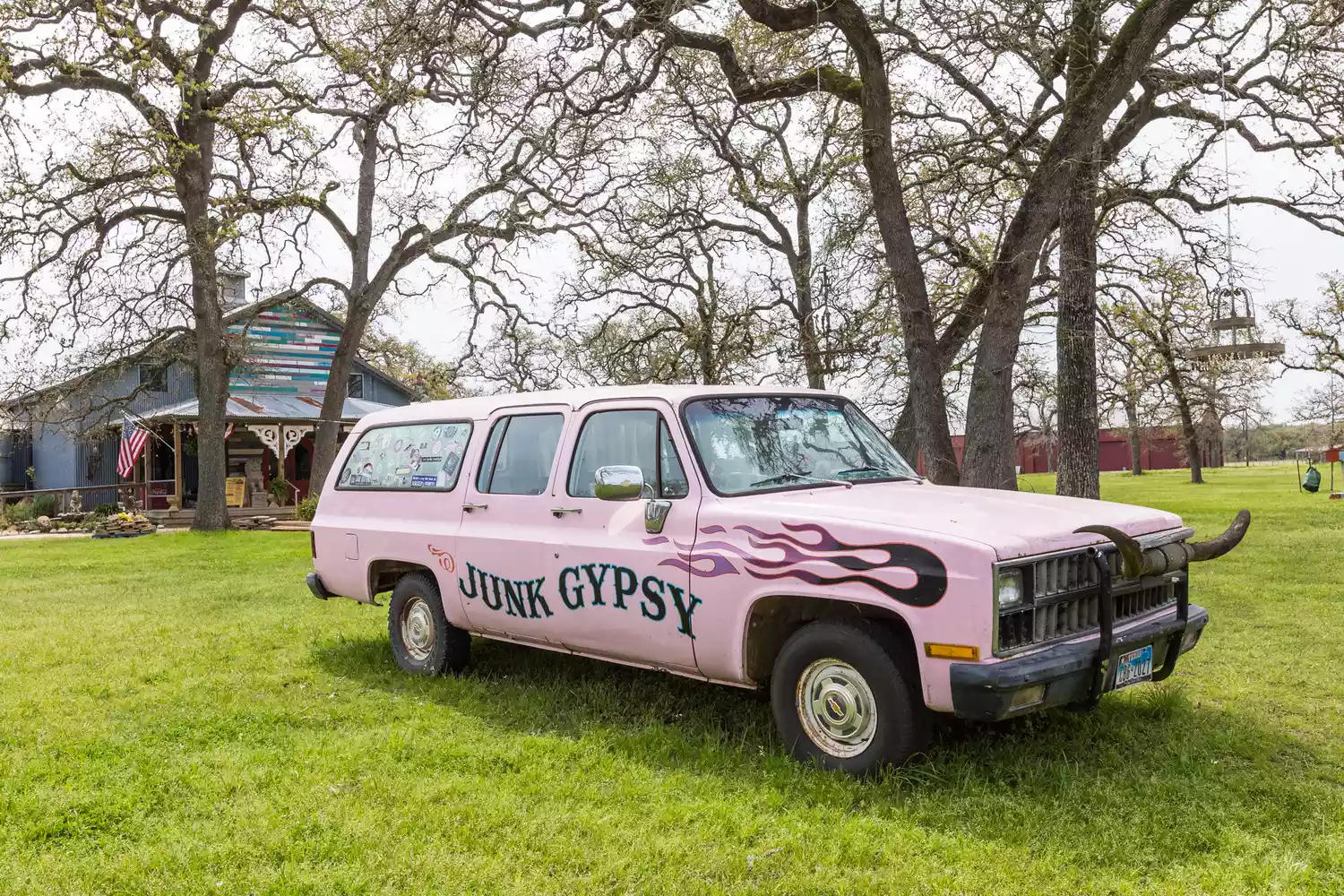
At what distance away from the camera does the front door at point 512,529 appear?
6.45m

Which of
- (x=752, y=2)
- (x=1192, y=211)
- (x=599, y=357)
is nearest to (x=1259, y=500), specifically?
(x=1192, y=211)

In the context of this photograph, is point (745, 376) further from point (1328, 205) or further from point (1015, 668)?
point (1015, 668)

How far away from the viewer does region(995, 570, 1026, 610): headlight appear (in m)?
4.54

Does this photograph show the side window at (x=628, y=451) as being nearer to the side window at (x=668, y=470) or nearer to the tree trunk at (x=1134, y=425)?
the side window at (x=668, y=470)

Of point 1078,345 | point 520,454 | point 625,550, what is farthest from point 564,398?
point 1078,345

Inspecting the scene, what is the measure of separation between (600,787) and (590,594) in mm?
1333

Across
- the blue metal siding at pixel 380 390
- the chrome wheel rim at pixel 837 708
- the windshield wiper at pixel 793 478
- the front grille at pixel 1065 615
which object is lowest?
the chrome wheel rim at pixel 837 708

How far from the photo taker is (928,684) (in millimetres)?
4625

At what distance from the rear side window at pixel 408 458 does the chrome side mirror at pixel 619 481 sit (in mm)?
1977

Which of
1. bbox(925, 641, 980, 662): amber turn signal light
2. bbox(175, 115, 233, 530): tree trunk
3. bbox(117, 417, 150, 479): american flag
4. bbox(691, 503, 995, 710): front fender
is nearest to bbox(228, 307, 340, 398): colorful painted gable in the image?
bbox(117, 417, 150, 479): american flag

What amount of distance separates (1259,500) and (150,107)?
30.0 meters

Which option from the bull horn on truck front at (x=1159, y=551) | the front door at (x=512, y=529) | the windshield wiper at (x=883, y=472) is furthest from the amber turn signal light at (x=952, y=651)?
the front door at (x=512, y=529)

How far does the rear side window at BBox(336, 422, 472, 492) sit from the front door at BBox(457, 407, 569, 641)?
316 mm

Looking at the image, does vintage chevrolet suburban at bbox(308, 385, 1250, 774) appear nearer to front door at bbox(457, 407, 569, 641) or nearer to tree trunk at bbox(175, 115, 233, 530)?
front door at bbox(457, 407, 569, 641)
